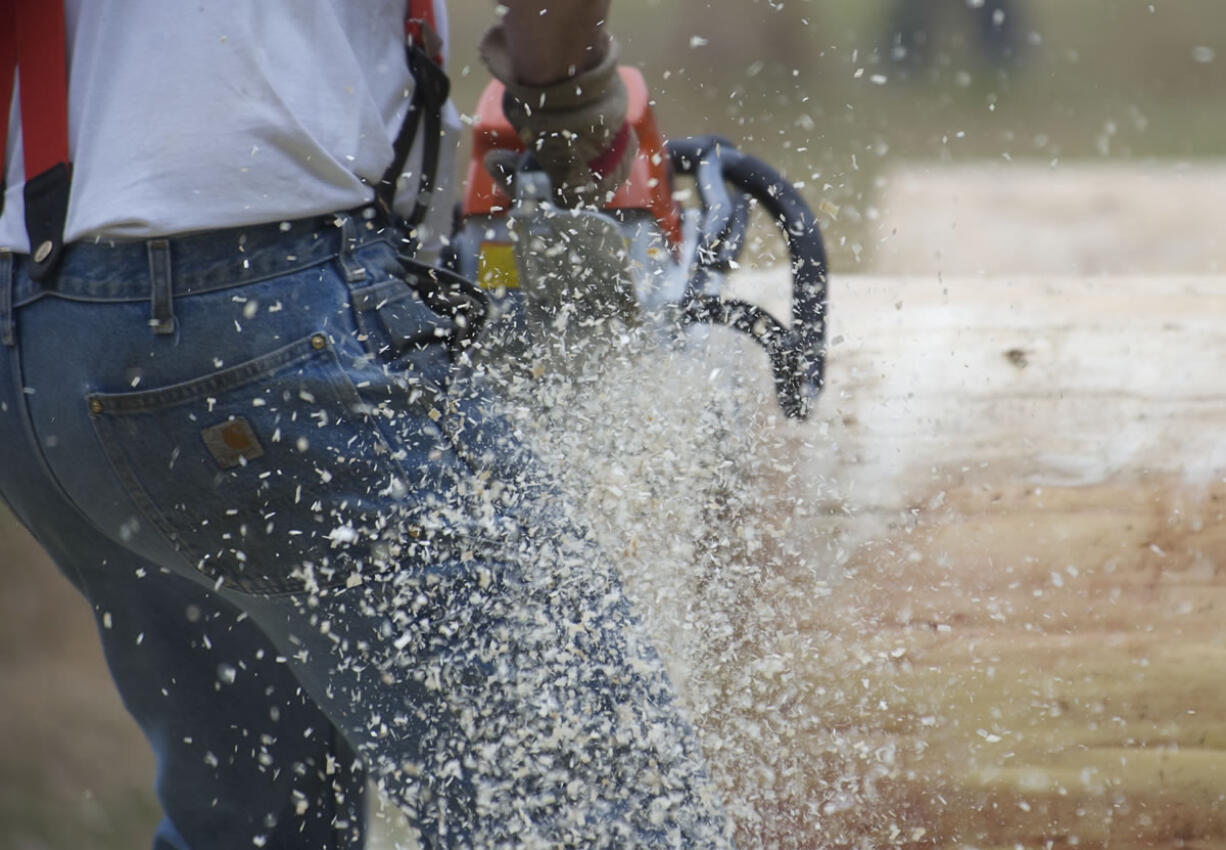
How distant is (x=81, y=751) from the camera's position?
8.14 ft

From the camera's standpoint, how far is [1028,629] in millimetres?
1312

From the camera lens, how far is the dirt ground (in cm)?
130

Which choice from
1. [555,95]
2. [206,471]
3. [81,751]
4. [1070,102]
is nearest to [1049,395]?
[555,95]

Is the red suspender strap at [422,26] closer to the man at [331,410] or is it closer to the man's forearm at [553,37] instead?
the man at [331,410]

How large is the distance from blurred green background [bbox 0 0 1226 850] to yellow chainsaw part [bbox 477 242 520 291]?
3.93m

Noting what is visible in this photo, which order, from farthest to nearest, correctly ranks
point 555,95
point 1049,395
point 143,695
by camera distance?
point 1049,395, point 143,695, point 555,95

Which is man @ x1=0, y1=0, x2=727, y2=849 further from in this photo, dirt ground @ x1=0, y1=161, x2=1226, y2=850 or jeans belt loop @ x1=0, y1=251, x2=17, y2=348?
dirt ground @ x1=0, y1=161, x2=1226, y2=850

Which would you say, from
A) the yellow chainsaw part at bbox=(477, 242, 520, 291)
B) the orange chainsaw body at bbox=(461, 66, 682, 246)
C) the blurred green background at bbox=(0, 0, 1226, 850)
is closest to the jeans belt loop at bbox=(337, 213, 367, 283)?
the yellow chainsaw part at bbox=(477, 242, 520, 291)

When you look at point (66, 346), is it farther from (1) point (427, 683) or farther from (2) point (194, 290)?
(1) point (427, 683)

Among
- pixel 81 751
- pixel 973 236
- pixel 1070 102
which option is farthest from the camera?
pixel 1070 102

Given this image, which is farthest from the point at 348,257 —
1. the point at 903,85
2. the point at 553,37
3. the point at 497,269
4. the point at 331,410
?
the point at 903,85

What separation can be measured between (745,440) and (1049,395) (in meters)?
0.42

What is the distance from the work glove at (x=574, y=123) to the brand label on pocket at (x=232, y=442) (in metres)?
0.37

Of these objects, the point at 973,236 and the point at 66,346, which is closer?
the point at 66,346
